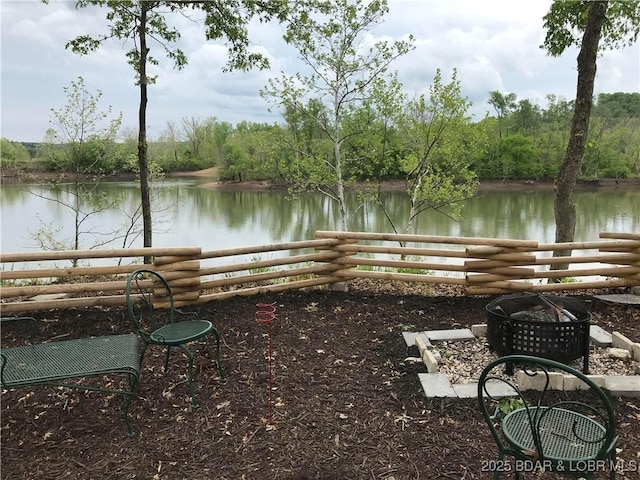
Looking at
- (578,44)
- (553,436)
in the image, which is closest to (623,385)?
(553,436)

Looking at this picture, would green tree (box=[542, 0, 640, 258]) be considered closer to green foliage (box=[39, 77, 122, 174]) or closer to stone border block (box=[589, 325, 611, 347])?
stone border block (box=[589, 325, 611, 347])

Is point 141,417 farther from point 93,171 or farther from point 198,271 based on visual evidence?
point 93,171

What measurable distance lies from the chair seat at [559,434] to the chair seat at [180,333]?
5.75ft

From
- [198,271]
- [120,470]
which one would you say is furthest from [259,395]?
[198,271]

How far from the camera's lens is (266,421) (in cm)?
244

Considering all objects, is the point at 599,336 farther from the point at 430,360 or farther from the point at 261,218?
the point at 261,218

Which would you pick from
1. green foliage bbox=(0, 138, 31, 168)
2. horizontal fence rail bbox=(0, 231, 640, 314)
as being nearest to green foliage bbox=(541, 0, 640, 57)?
horizontal fence rail bbox=(0, 231, 640, 314)

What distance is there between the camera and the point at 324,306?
4254mm

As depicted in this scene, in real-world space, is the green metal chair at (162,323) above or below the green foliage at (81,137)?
below

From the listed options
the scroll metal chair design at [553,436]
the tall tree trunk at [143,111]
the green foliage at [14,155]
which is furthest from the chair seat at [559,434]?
the green foliage at [14,155]

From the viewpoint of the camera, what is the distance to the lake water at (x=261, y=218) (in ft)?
37.0

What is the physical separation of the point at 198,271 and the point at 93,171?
476 cm

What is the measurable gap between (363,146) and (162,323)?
8.57 m

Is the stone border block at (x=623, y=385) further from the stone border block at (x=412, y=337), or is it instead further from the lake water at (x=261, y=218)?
the lake water at (x=261, y=218)
